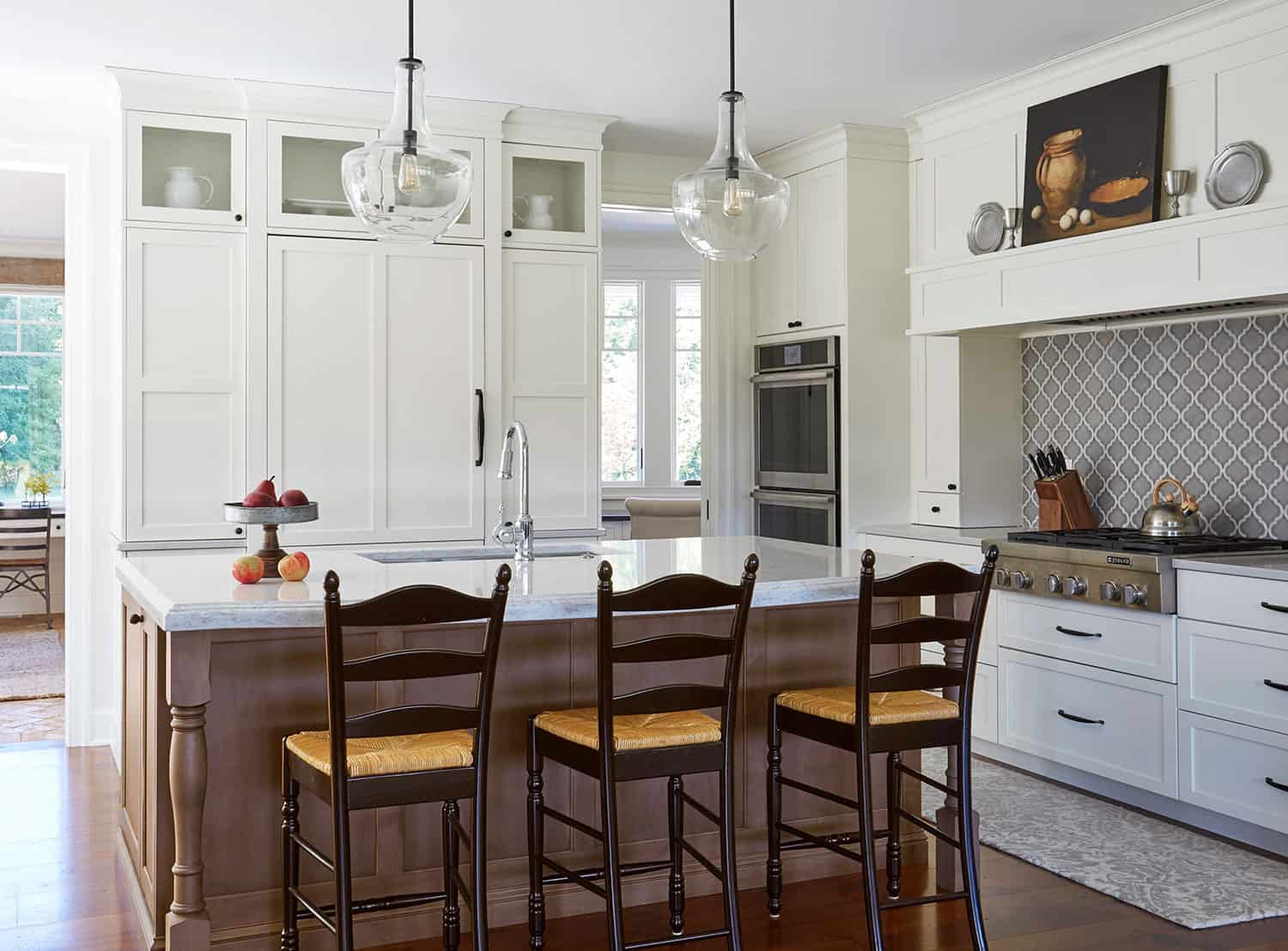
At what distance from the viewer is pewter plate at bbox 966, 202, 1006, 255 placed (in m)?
4.84

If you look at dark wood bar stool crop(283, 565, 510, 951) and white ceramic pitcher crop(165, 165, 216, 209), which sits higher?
white ceramic pitcher crop(165, 165, 216, 209)

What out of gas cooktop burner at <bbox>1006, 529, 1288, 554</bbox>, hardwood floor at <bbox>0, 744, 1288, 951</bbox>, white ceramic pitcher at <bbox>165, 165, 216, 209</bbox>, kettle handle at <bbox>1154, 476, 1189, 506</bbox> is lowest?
hardwood floor at <bbox>0, 744, 1288, 951</bbox>

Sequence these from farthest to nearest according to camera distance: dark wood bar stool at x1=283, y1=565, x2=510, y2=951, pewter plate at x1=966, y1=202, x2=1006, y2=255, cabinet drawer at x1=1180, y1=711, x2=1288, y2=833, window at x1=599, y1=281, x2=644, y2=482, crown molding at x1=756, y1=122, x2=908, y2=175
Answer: window at x1=599, y1=281, x2=644, y2=482, crown molding at x1=756, y1=122, x2=908, y2=175, pewter plate at x1=966, y1=202, x2=1006, y2=255, cabinet drawer at x1=1180, y1=711, x2=1288, y2=833, dark wood bar stool at x1=283, y1=565, x2=510, y2=951

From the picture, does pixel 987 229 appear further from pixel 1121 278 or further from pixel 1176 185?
pixel 1176 185

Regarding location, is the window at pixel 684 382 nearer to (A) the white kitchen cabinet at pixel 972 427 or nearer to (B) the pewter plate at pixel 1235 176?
(A) the white kitchen cabinet at pixel 972 427

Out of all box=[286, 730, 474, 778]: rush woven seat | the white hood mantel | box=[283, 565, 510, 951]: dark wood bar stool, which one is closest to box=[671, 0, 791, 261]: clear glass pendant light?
box=[283, 565, 510, 951]: dark wood bar stool

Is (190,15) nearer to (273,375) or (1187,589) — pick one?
(273,375)

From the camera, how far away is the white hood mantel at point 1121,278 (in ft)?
12.5

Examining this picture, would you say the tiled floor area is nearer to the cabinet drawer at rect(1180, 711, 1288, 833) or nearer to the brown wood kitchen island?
the brown wood kitchen island

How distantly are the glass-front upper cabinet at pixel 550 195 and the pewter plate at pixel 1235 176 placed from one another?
2.47 metres

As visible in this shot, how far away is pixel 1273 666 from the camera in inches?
141

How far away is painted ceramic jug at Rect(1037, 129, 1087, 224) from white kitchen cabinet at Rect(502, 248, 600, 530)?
73.7 inches

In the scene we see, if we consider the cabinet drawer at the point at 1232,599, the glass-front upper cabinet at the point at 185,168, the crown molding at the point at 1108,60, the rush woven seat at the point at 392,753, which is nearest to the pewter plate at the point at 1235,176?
the crown molding at the point at 1108,60

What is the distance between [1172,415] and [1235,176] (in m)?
1.04
